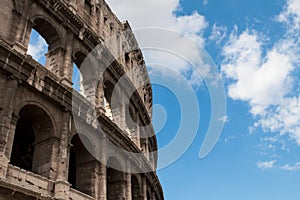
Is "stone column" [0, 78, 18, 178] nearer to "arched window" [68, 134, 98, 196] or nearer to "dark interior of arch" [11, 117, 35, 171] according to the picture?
"dark interior of arch" [11, 117, 35, 171]

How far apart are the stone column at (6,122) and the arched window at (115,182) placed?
6.22m

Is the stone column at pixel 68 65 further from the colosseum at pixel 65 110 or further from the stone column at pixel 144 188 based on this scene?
the stone column at pixel 144 188

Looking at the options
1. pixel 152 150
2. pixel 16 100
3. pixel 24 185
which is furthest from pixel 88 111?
pixel 152 150

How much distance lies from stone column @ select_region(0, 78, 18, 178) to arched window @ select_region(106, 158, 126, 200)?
622 centimetres

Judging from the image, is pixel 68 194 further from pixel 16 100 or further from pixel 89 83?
pixel 89 83

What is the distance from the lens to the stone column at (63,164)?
39.3ft

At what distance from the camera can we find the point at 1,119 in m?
11.2

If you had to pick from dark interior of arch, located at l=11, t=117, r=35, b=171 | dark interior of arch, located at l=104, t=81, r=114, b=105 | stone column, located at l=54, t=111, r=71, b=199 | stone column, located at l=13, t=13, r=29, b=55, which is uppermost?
dark interior of arch, located at l=104, t=81, r=114, b=105

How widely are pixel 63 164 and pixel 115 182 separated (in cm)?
492

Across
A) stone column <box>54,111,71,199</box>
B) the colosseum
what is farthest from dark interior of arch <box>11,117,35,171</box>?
stone column <box>54,111,71,199</box>

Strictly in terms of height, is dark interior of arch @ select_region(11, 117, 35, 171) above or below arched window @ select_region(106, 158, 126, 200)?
above

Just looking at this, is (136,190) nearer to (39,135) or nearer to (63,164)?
(63,164)

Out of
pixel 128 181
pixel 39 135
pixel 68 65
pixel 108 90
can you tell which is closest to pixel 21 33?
pixel 68 65

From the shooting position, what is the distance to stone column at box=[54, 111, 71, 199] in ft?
39.3
